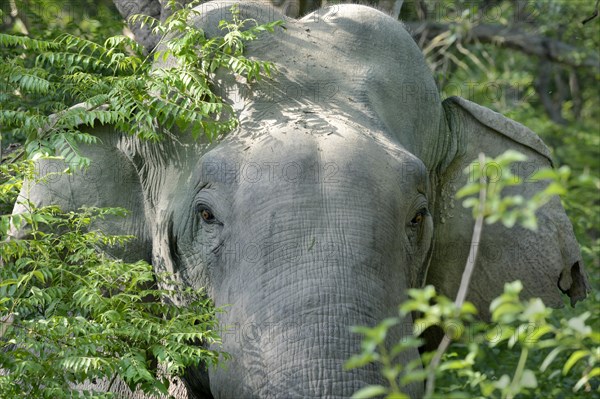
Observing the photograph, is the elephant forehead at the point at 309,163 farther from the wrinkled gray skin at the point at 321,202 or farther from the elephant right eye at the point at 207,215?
the elephant right eye at the point at 207,215

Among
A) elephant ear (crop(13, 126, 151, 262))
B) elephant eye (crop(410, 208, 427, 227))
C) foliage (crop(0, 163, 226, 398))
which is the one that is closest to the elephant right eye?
foliage (crop(0, 163, 226, 398))

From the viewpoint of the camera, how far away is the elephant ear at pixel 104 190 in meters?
5.95

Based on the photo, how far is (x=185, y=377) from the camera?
5809mm

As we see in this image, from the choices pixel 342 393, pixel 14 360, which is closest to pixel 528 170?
pixel 342 393

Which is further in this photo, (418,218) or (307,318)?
(418,218)

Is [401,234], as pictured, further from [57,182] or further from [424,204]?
[57,182]

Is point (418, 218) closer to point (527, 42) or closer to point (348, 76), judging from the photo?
point (348, 76)

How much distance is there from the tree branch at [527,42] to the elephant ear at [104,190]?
570 cm

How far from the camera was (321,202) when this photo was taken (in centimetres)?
507

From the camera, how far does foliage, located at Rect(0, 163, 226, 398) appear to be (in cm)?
471

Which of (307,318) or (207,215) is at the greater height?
(307,318)

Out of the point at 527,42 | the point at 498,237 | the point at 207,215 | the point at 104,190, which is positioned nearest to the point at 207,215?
the point at 207,215

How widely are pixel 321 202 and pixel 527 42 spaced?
7499 mm

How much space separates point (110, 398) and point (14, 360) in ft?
1.42
